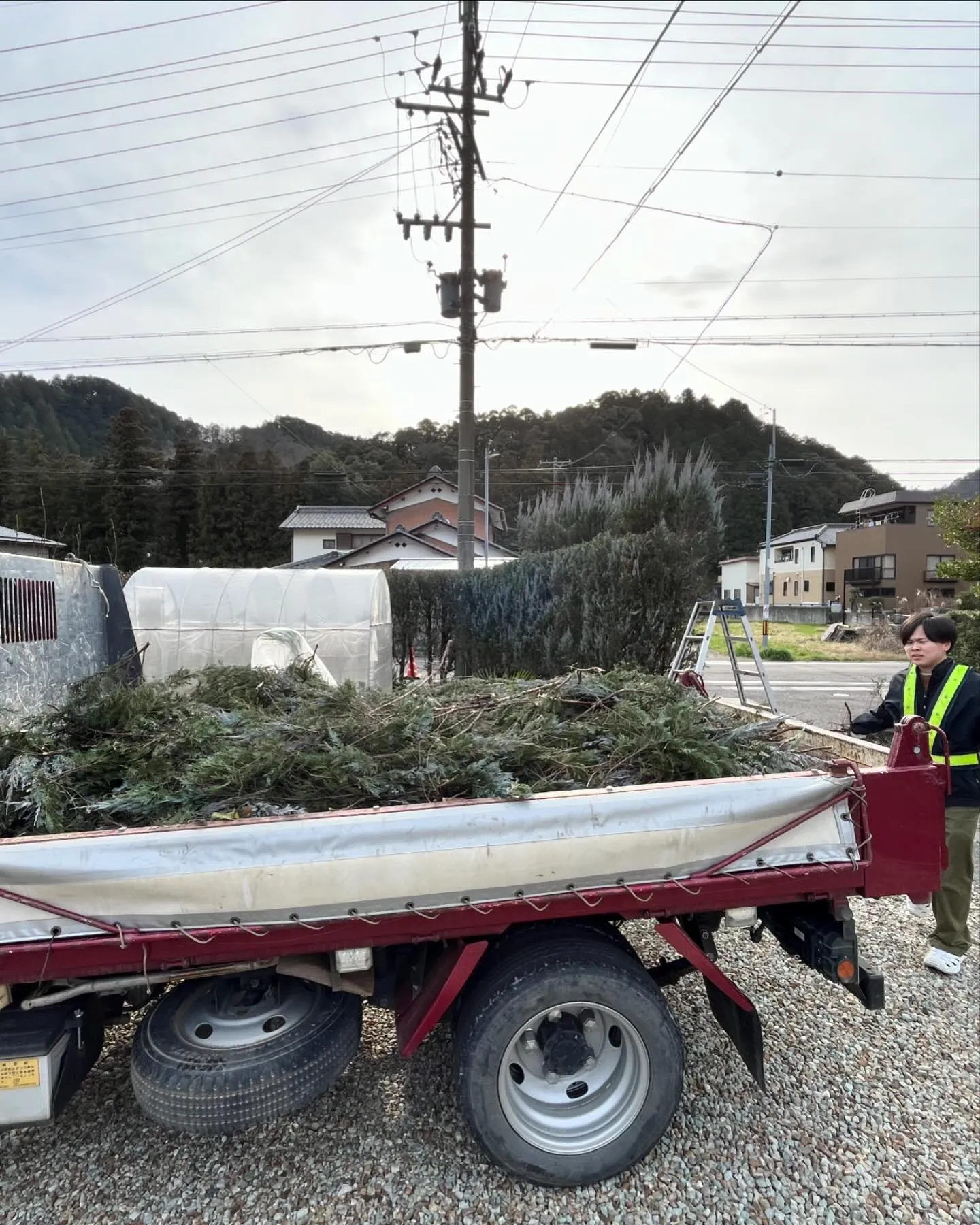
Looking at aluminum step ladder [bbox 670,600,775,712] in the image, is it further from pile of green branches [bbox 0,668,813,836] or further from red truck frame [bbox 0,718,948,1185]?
red truck frame [bbox 0,718,948,1185]

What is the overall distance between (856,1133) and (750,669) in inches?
684

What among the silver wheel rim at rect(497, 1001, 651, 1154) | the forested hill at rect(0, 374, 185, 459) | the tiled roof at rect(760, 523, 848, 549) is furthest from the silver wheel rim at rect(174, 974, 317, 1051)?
the forested hill at rect(0, 374, 185, 459)

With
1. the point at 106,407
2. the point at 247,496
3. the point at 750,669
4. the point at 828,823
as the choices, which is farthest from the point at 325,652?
the point at 106,407

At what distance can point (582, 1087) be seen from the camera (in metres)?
2.37

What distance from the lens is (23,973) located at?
1971 mm

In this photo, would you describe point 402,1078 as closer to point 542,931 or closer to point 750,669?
Answer: point 542,931

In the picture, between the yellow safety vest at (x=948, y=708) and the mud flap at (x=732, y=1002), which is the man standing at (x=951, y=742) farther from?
the mud flap at (x=732, y=1002)

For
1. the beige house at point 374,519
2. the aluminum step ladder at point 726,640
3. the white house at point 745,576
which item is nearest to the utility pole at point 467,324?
the aluminum step ladder at point 726,640

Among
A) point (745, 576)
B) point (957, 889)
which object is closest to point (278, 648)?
point (957, 889)

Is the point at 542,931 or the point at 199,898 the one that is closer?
the point at 199,898

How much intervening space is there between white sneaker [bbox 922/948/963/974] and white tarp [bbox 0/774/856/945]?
2185 mm

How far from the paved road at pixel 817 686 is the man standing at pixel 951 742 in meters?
5.68

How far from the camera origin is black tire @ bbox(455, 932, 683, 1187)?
2203 mm

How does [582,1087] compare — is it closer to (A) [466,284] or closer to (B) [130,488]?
(A) [466,284]
